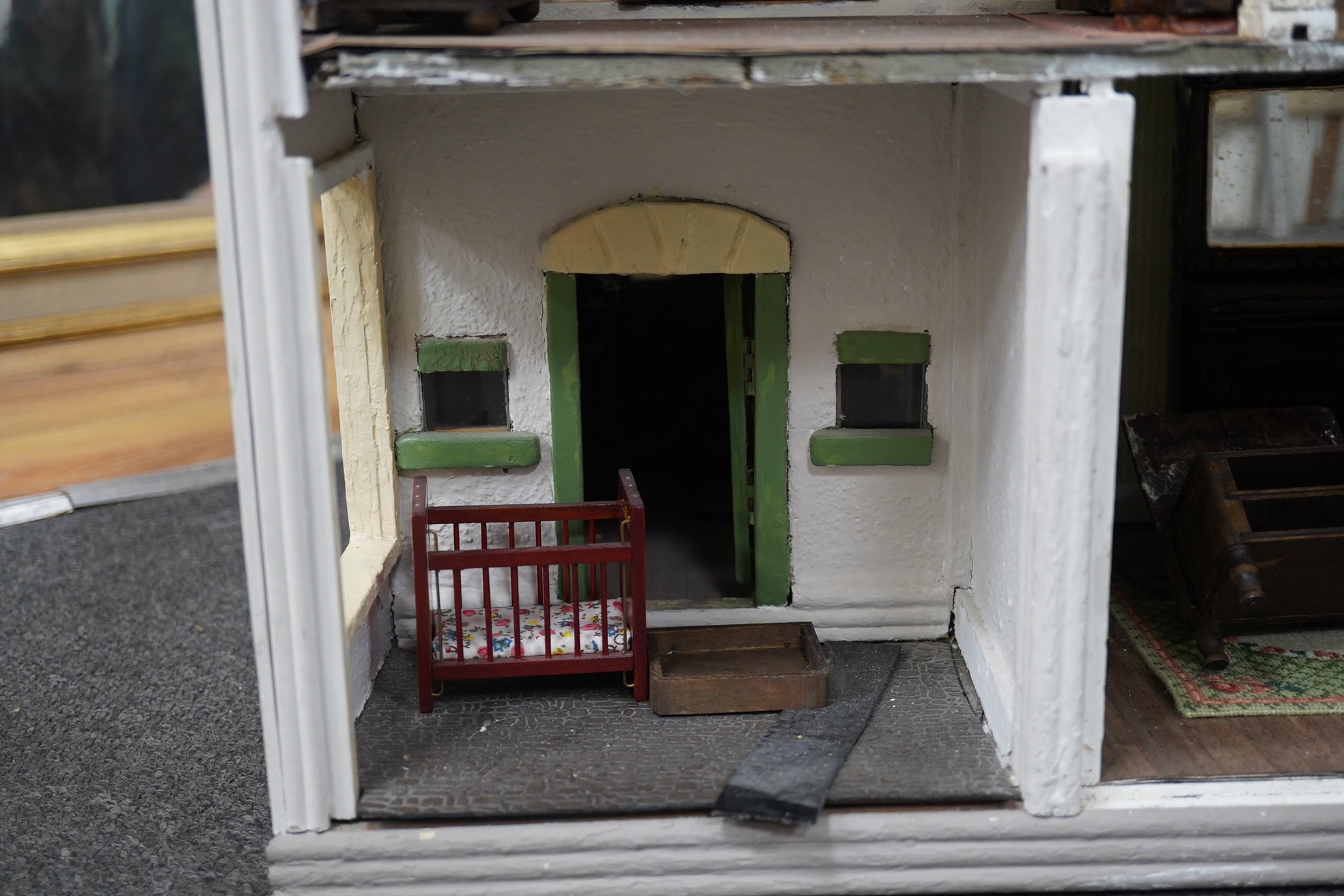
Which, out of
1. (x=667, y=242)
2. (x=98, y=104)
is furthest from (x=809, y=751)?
(x=98, y=104)

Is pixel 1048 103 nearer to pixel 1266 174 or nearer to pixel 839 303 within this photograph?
pixel 839 303

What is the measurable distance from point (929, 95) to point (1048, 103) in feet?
3.73

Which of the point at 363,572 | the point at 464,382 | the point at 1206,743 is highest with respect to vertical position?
the point at 464,382

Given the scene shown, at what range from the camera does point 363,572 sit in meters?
4.57

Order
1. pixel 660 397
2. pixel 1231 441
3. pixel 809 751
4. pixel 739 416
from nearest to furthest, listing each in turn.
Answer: pixel 809 751, pixel 739 416, pixel 1231 441, pixel 660 397

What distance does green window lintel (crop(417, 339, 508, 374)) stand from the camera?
15.4ft

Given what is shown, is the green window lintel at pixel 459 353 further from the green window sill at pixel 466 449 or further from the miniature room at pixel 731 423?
the green window sill at pixel 466 449

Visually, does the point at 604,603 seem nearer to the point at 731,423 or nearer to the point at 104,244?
the point at 731,423

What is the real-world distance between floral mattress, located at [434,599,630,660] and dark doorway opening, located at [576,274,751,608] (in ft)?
3.95

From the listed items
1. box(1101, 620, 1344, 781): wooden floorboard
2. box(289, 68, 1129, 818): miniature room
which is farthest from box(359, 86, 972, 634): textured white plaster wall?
box(1101, 620, 1344, 781): wooden floorboard

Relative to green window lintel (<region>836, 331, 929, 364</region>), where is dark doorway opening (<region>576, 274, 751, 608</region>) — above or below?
below

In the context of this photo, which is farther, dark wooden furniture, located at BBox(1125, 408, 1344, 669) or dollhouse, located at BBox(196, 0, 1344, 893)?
dark wooden furniture, located at BBox(1125, 408, 1344, 669)

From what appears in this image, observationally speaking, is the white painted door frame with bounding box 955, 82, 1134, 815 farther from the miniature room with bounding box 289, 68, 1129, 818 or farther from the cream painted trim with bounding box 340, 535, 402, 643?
the cream painted trim with bounding box 340, 535, 402, 643

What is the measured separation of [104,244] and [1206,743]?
6.32m
